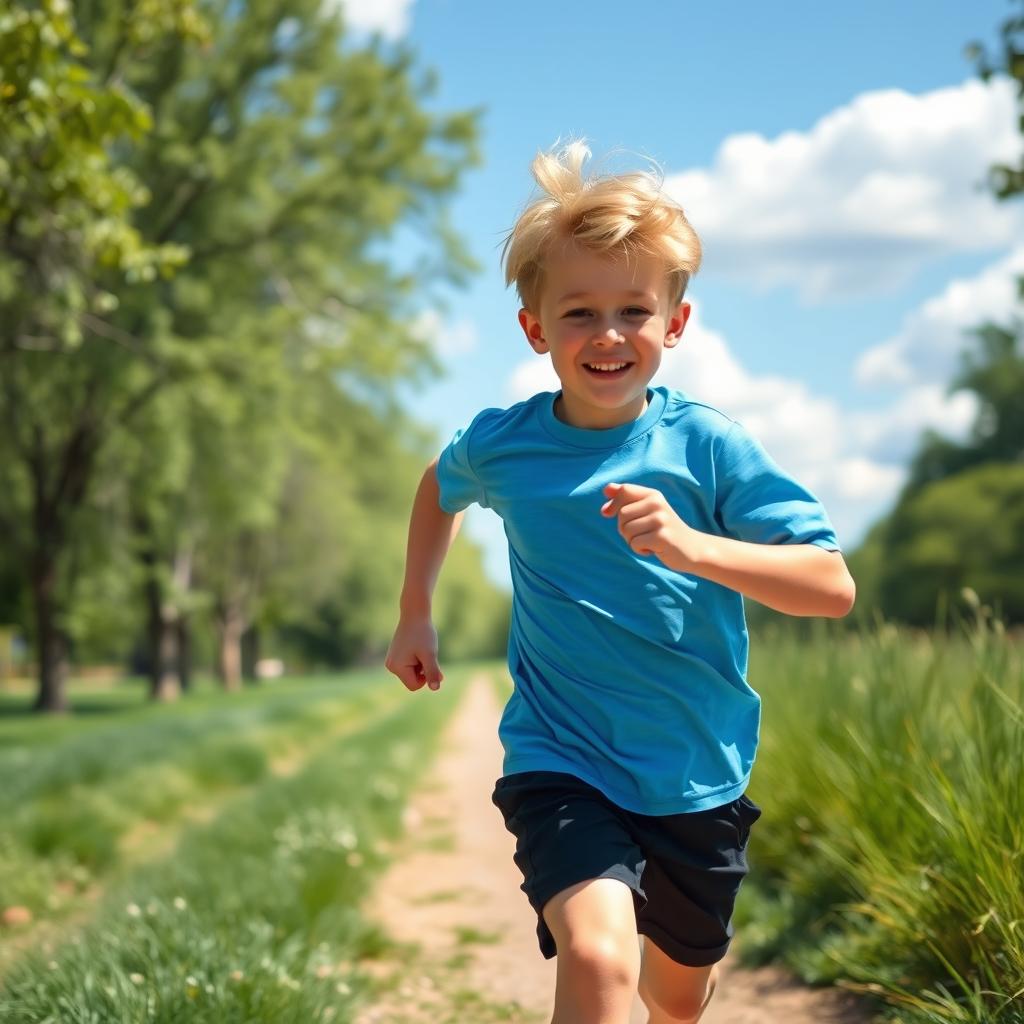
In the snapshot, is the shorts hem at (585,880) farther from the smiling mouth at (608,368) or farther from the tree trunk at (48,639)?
the tree trunk at (48,639)

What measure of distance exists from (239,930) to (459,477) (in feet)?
7.24

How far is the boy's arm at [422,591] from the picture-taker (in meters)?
2.99

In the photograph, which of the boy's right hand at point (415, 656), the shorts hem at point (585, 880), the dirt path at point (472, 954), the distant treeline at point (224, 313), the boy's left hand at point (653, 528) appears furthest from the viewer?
the distant treeline at point (224, 313)

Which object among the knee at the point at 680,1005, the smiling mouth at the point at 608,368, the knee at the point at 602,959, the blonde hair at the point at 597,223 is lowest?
the knee at the point at 680,1005

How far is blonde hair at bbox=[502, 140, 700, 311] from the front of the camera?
2.73 metres

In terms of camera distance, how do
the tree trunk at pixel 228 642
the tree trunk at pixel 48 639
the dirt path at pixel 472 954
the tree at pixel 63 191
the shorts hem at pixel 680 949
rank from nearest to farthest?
the shorts hem at pixel 680 949, the dirt path at pixel 472 954, the tree at pixel 63 191, the tree trunk at pixel 48 639, the tree trunk at pixel 228 642

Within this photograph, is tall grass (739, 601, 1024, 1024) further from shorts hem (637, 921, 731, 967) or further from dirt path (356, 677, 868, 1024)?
shorts hem (637, 921, 731, 967)

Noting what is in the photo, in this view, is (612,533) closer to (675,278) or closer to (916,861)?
(675,278)

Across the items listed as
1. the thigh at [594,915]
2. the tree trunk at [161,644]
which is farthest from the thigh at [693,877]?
the tree trunk at [161,644]

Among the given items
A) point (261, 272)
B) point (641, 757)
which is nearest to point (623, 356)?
point (641, 757)

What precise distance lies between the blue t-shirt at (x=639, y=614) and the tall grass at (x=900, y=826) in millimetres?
887

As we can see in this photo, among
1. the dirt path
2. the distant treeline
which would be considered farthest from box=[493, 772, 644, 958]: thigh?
the distant treeline

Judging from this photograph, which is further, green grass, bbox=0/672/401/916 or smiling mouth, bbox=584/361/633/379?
green grass, bbox=0/672/401/916

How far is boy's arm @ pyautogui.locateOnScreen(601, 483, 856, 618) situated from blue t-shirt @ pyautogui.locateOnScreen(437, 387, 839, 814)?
88mm
